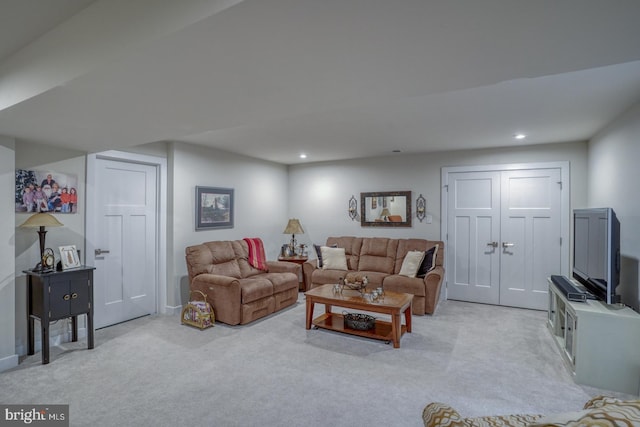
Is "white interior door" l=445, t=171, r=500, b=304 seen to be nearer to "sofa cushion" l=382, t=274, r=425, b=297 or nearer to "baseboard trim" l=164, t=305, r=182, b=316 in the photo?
"sofa cushion" l=382, t=274, r=425, b=297

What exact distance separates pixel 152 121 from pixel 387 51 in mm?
1875

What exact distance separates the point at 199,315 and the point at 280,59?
332 centimetres

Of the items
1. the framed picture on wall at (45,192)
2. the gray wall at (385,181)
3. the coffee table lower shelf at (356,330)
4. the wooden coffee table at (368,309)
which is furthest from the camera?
the gray wall at (385,181)

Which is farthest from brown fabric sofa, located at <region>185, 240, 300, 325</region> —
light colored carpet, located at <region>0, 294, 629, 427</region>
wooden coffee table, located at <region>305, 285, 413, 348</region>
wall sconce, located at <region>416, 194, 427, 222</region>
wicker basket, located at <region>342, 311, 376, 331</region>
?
wall sconce, located at <region>416, 194, 427, 222</region>

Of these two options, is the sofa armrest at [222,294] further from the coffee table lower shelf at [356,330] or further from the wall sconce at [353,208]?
the wall sconce at [353,208]

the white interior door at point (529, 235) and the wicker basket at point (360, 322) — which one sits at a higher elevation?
the white interior door at point (529, 235)

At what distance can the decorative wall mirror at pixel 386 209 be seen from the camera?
562 centimetres

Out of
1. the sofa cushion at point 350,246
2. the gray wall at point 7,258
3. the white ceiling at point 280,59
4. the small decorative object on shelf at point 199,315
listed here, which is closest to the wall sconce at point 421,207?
the sofa cushion at point 350,246

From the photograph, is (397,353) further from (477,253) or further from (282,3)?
(282,3)

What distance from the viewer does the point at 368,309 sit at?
138 inches

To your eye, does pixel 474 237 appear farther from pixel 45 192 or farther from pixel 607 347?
pixel 45 192

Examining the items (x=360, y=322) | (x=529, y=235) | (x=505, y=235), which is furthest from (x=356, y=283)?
(x=529, y=235)

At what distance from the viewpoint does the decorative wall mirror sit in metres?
5.62

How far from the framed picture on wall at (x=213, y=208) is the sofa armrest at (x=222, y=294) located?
96 cm
